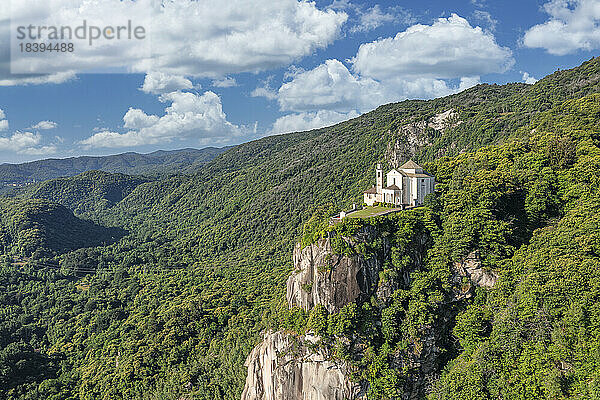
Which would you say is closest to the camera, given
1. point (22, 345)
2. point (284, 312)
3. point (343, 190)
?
point (284, 312)

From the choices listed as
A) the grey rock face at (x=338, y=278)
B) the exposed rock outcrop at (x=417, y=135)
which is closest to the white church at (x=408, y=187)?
the grey rock face at (x=338, y=278)

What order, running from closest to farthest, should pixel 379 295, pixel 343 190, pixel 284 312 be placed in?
pixel 379 295 < pixel 284 312 < pixel 343 190

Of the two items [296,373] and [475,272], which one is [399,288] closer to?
[475,272]

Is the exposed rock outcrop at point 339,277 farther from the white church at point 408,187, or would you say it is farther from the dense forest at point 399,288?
the white church at point 408,187

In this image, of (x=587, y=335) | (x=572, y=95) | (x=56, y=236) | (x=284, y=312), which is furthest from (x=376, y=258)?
(x=56, y=236)

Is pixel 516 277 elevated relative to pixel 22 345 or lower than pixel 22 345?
elevated

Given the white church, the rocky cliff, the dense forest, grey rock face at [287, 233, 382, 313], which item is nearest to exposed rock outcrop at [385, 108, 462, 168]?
the dense forest

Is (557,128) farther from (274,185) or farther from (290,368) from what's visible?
(274,185)

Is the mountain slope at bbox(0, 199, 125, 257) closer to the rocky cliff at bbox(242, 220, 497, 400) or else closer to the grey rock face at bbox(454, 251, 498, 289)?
the rocky cliff at bbox(242, 220, 497, 400)
